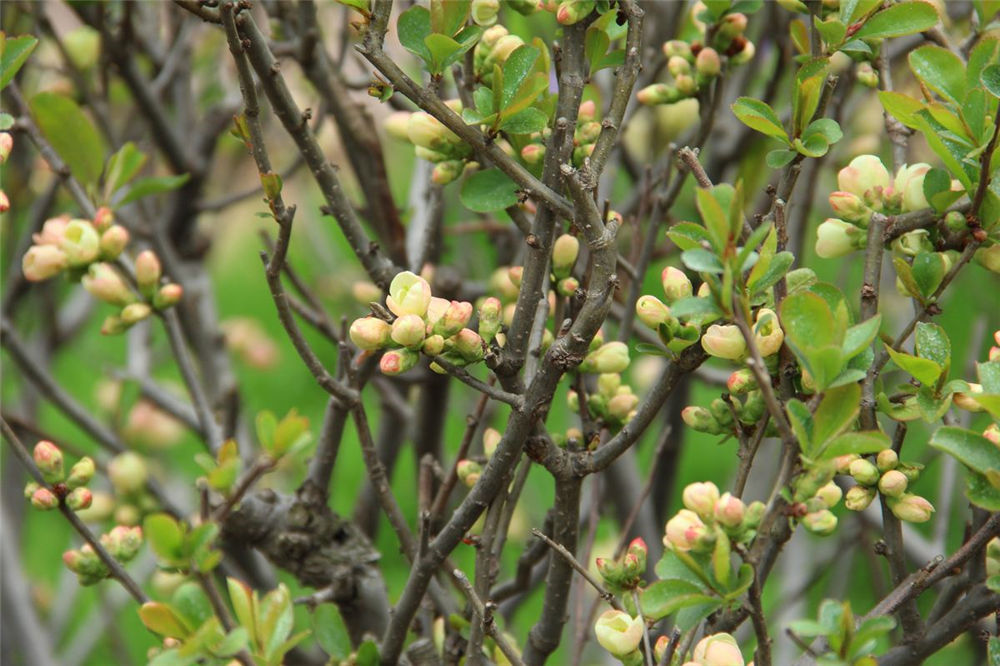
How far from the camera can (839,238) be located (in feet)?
3.03

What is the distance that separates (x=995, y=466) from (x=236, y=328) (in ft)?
7.38

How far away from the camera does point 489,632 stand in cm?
85

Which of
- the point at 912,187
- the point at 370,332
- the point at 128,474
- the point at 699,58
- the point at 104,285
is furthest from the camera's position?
the point at 128,474

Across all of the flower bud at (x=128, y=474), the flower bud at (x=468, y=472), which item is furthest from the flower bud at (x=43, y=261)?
the flower bud at (x=468, y=472)

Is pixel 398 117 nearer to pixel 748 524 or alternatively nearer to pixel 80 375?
pixel 748 524

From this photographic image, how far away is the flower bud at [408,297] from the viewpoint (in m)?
0.79

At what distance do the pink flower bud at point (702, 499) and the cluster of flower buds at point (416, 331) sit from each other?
20 centimetres

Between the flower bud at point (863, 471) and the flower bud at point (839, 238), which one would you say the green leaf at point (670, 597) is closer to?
the flower bud at point (863, 471)

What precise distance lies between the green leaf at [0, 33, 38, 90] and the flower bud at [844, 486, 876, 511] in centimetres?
78

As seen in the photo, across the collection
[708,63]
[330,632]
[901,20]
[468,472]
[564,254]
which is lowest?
[330,632]

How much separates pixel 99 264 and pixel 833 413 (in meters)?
0.88

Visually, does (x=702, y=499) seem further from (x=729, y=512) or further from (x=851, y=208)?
(x=851, y=208)

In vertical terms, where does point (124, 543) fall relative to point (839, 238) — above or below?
below

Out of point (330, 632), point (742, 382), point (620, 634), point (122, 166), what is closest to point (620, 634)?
point (620, 634)
